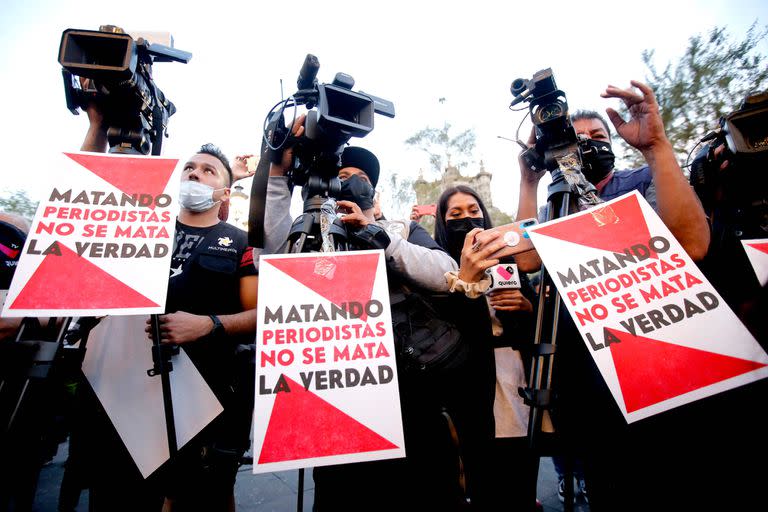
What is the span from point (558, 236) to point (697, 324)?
428 mm

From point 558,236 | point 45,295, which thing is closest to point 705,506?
point 558,236

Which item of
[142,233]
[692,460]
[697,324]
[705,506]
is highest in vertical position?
[142,233]

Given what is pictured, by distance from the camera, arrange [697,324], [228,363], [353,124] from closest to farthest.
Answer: [697,324] → [353,124] → [228,363]

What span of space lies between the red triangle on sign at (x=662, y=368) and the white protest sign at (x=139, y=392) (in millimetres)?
1425

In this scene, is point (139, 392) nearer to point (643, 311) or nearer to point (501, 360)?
point (501, 360)

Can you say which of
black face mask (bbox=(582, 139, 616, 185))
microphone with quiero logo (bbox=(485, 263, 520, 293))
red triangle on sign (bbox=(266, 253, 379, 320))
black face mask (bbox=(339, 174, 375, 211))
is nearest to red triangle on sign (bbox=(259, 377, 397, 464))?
red triangle on sign (bbox=(266, 253, 379, 320))

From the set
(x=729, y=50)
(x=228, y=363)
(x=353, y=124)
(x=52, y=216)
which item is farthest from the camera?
(x=729, y=50)

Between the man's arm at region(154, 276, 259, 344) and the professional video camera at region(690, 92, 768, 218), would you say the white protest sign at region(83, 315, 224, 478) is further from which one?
the professional video camera at region(690, 92, 768, 218)

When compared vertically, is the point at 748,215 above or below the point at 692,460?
above

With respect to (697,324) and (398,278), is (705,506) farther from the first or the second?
(398,278)

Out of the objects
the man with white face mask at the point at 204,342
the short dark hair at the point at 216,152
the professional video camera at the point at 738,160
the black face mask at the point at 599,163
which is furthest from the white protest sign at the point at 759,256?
the short dark hair at the point at 216,152

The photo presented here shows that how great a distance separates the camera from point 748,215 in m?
1.53

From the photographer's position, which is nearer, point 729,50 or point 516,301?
point 516,301

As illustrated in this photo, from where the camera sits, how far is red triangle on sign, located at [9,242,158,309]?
1.02m
